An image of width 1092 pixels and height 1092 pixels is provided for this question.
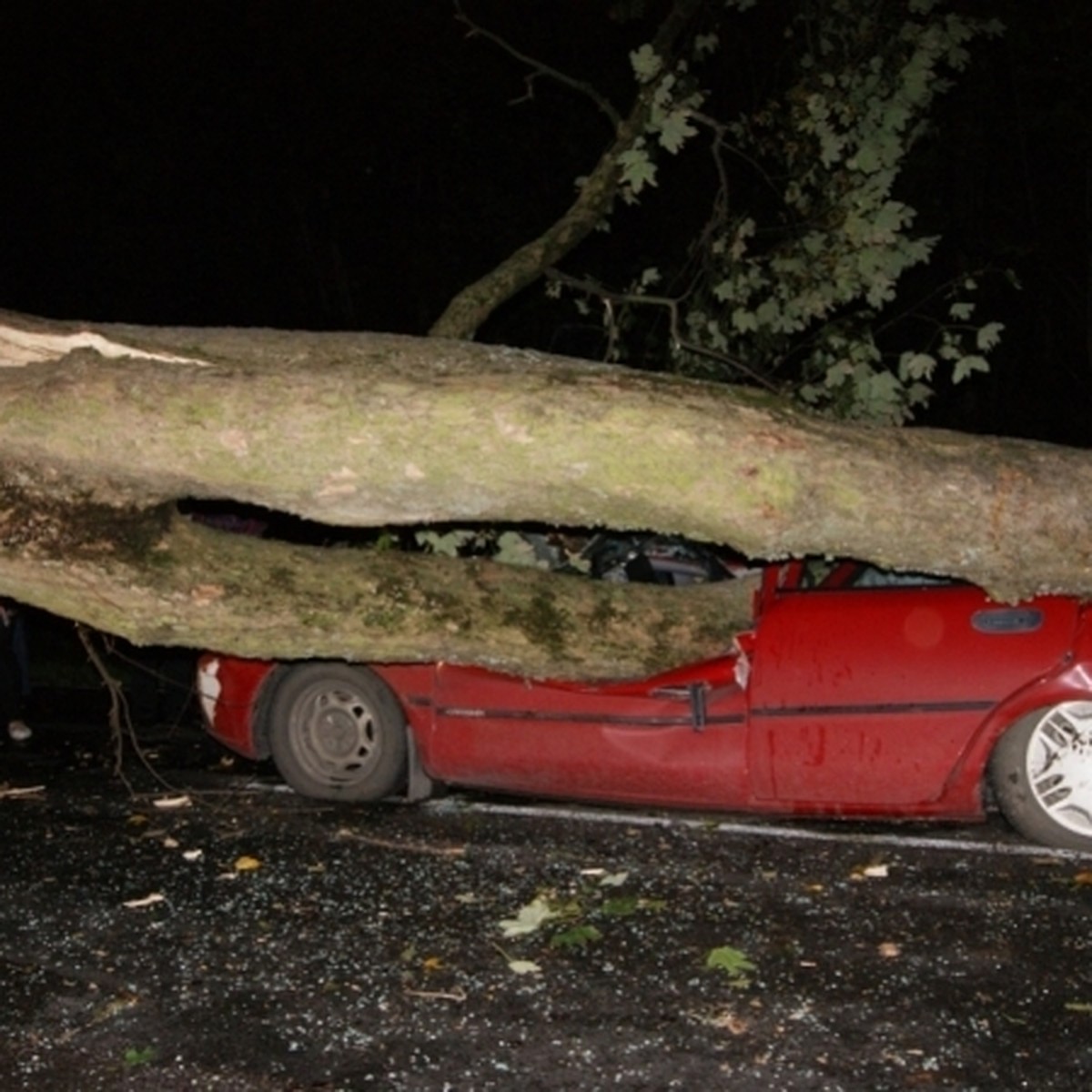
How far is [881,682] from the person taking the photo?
19.8 ft

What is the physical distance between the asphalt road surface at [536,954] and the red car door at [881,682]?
1.26ft

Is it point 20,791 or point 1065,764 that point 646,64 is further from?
point 20,791

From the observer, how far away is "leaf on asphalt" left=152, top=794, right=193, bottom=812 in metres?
7.75

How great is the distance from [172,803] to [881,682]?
3.98m

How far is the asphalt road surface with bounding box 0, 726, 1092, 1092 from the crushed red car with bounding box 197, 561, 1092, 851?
0.87ft

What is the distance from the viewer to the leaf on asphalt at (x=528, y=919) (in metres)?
5.45

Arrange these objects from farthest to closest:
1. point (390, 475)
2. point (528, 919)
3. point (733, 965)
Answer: point (528, 919) → point (733, 965) → point (390, 475)

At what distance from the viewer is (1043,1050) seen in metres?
4.24

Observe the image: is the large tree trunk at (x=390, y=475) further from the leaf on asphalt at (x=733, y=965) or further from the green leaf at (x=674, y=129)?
the green leaf at (x=674, y=129)

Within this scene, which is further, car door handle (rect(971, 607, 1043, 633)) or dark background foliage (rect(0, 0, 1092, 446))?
dark background foliage (rect(0, 0, 1092, 446))

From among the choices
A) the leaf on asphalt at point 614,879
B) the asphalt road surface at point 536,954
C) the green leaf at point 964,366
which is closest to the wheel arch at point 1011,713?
the asphalt road surface at point 536,954

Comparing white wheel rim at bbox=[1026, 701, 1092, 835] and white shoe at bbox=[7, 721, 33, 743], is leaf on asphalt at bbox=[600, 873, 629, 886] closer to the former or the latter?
white wheel rim at bbox=[1026, 701, 1092, 835]

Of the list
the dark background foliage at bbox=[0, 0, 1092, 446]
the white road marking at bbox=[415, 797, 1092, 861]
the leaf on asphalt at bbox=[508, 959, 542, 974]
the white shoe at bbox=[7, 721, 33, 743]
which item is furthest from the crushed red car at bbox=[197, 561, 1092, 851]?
the dark background foliage at bbox=[0, 0, 1092, 446]

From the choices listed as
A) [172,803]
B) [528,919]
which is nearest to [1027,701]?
[528,919]
